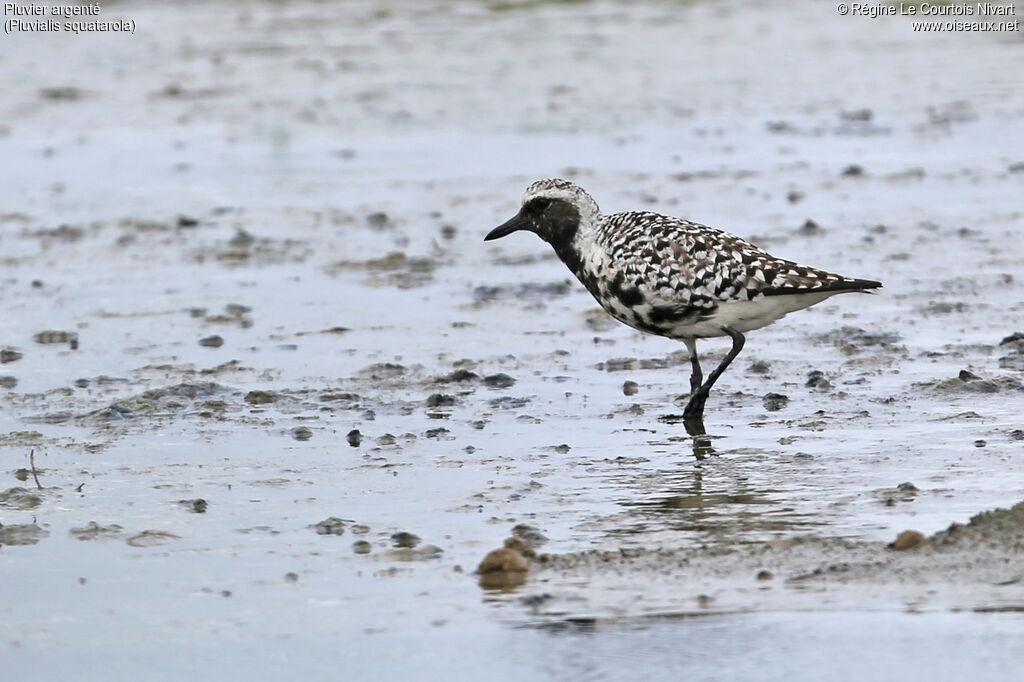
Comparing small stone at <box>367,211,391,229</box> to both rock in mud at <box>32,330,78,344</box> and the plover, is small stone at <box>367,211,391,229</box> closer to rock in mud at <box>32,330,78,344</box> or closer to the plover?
rock in mud at <box>32,330,78,344</box>

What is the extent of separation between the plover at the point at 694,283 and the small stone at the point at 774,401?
11.1 inches

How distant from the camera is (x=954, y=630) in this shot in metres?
5.43

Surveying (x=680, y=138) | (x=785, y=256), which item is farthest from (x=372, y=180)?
(x=785, y=256)

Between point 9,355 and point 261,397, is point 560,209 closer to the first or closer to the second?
point 261,397

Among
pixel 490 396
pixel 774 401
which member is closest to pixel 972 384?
pixel 774 401

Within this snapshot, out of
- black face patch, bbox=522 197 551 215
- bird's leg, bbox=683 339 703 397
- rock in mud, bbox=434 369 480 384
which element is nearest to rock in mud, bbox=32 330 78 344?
rock in mud, bbox=434 369 480 384

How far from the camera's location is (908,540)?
6238 millimetres

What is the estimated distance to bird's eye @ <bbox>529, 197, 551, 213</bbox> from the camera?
9.81 metres

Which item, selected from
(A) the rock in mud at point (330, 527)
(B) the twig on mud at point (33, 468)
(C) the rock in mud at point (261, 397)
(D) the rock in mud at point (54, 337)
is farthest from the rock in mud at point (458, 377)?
(D) the rock in mud at point (54, 337)

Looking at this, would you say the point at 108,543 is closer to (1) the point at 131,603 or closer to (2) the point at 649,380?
(1) the point at 131,603

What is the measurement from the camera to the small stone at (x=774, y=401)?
29.4 ft

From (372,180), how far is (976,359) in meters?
8.17

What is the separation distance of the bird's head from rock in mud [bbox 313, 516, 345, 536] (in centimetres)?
298

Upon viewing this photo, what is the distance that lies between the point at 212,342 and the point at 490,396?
7.62 ft
